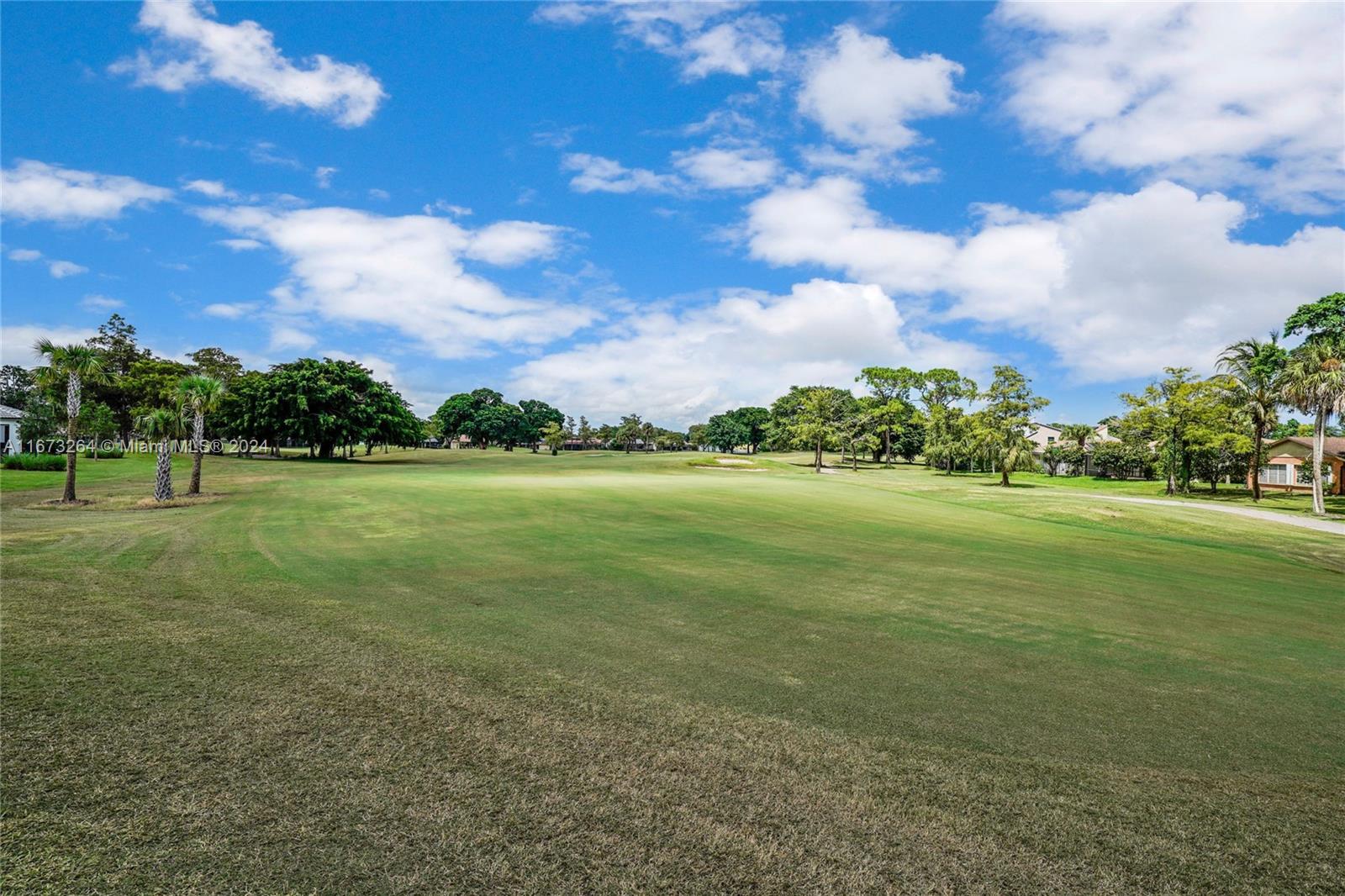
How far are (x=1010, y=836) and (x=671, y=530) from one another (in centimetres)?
1635

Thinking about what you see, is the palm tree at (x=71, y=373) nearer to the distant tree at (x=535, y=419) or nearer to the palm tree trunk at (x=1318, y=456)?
the palm tree trunk at (x=1318, y=456)

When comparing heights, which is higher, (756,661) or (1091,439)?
(1091,439)

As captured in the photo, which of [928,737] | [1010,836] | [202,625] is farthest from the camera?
[202,625]

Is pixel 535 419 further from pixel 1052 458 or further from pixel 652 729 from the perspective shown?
pixel 652 729

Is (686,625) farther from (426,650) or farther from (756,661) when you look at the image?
(426,650)

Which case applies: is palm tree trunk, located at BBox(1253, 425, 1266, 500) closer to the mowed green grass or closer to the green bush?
the mowed green grass

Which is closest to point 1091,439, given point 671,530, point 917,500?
point 917,500

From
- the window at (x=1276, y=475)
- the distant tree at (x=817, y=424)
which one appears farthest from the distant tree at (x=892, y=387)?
the window at (x=1276, y=475)

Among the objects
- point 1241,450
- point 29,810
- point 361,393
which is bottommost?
point 29,810

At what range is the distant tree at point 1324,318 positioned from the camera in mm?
48938

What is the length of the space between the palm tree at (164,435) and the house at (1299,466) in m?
78.4

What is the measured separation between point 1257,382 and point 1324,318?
6738mm

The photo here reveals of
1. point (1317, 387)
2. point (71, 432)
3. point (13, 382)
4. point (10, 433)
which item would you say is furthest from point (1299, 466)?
point (13, 382)

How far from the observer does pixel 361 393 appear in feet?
239
